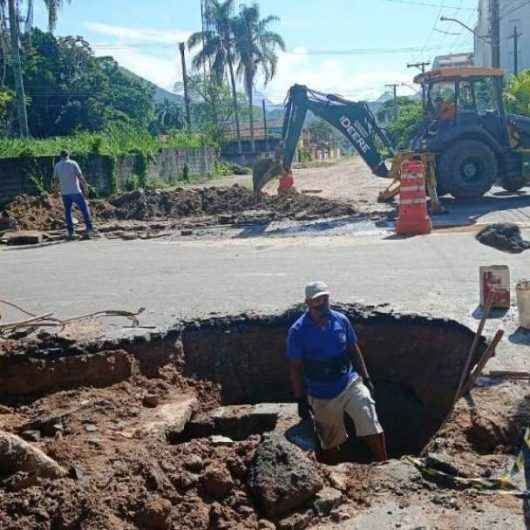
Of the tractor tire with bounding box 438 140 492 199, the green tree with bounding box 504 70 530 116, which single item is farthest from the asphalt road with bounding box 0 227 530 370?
the green tree with bounding box 504 70 530 116

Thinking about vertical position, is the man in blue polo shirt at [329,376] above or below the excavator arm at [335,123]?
below

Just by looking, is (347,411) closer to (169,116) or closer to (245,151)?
(245,151)

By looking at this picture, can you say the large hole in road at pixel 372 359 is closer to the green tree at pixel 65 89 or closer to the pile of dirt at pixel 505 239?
the pile of dirt at pixel 505 239

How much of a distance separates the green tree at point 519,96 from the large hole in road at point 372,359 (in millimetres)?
27971

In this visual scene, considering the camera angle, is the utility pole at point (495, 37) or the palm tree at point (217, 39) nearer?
the utility pole at point (495, 37)

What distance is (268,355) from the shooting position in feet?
24.9

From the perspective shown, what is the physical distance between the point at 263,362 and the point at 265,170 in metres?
11.3

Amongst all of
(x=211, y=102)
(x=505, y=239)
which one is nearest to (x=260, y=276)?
(x=505, y=239)

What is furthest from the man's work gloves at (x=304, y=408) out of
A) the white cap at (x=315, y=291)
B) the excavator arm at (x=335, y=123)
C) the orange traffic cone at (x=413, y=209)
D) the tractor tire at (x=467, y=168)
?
the excavator arm at (x=335, y=123)

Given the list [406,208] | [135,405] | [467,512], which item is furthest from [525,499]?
[406,208]

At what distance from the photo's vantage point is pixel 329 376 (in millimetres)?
5930

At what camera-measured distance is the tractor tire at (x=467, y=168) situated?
646 inches

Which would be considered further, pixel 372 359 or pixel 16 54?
pixel 16 54

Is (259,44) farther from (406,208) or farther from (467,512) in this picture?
(467,512)
